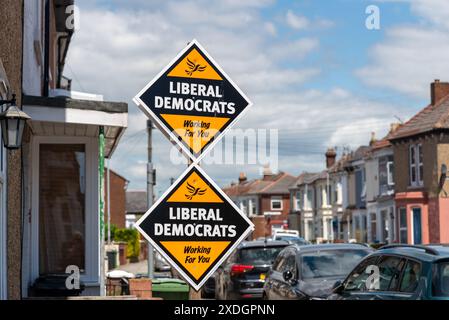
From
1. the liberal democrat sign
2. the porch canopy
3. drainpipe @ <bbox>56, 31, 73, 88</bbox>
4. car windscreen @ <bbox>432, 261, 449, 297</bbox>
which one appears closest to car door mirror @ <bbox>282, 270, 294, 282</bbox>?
the porch canopy

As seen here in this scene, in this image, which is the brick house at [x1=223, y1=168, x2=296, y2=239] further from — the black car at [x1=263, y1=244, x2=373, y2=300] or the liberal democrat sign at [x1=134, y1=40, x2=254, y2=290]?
the liberal democrat sign at [x1=134, y1=40, x2=254, y2=290]

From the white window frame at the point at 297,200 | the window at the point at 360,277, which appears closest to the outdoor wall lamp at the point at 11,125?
the window at the point at 360,277

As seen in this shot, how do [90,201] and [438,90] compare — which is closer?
[90,201]

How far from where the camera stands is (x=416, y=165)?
156ft

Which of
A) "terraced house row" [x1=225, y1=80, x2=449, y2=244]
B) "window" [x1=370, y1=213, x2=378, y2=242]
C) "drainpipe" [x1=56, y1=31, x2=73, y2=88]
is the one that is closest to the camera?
"drainpipe" [x1=56, y1=31, x2=73, y2=88]

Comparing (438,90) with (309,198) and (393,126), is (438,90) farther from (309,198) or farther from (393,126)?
(309,198)

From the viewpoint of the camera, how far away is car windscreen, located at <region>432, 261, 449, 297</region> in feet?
26.6

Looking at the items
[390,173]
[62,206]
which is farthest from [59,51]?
[390,173]

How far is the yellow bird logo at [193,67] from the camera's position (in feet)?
22.1

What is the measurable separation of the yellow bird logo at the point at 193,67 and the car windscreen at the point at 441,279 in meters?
3.14

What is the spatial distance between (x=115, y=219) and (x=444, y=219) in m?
45.9

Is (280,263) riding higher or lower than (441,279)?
lower

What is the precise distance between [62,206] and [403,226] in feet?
122
